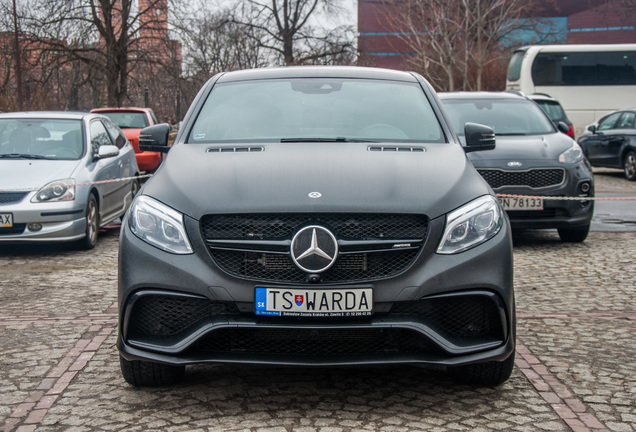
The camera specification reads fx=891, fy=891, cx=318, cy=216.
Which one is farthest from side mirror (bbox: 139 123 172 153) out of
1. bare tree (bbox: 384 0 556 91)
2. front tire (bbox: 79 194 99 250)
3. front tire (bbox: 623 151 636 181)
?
bare tree (bbox: 384 0 556 91)

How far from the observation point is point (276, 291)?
373 centimetres

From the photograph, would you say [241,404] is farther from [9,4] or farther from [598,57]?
[9,4]

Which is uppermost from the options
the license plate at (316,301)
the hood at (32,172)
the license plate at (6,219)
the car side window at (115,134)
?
the car side window at (115,134)

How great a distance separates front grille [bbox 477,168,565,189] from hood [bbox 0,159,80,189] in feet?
14.5

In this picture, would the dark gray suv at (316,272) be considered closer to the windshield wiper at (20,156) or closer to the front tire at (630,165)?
the windshield wiper at (20,156)

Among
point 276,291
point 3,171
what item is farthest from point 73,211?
point 276,291

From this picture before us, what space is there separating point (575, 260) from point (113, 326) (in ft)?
15.6

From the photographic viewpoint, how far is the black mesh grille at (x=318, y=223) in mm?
3799

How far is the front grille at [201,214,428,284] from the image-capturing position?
12.4ft

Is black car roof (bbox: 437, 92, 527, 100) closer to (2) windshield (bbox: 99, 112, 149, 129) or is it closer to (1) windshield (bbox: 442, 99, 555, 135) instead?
(1) windshield (bbox: 442, 99, 555, 135)

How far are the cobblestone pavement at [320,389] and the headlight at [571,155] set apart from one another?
3.26 meters

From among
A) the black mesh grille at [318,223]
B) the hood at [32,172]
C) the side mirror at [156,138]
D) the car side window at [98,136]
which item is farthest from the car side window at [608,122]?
the black mesh grille at [318,223]

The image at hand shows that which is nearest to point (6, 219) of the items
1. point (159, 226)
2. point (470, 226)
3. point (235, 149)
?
point (235, 149)

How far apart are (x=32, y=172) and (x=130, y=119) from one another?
39.1 feet
